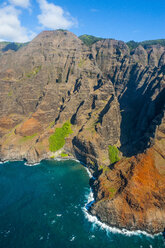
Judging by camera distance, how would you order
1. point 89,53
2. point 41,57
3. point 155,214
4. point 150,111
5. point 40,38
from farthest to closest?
point 40,38
point 89,53
point 41,57
point 150,111
point 155,214

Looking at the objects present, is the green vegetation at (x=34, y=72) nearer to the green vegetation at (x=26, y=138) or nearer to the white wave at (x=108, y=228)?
the green vegetation at (x=26, y=138)

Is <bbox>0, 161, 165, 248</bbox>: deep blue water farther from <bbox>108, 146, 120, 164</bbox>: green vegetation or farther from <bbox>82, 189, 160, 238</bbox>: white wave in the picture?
<bbox>108, 146, 120, 164</bbox>: green vegetation

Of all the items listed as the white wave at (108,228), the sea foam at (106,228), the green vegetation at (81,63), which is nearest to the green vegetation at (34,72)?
the green vegetation at (81,63)

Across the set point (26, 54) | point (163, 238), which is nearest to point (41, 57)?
point (26, 54)

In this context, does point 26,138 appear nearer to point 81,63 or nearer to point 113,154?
point 113,154

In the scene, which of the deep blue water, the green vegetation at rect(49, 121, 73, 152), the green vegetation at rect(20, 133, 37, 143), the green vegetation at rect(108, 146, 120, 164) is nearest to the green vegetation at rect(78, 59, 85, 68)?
the green vegetation at rect(49, 121, 73, 152)

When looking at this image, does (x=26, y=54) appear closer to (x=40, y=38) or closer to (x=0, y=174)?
(x=40, y=38)
